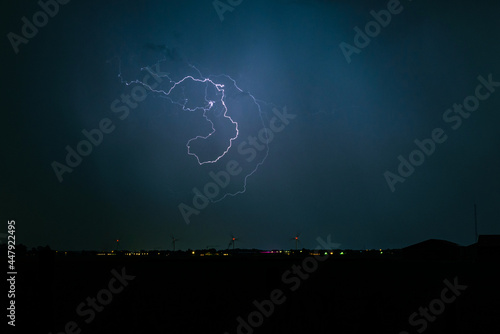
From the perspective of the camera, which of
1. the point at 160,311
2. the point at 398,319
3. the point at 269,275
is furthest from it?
the point at 160,311

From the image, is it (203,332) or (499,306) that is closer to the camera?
(203,332)

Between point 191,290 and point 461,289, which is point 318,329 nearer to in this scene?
point 191,290

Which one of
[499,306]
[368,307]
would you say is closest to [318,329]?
[368,307]

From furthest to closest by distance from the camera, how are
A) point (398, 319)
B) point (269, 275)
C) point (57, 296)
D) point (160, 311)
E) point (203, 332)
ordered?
point (57, 296)
point (160, 311)
point (398, 319)
point (203, 332)
point (269, 275)

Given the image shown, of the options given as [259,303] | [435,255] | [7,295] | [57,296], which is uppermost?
[7,295]

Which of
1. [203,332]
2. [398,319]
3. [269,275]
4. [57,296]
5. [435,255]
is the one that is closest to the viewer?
[269,275]

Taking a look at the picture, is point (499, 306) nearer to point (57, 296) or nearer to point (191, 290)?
point (191, 290)

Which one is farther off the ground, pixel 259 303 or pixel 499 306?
pixel 259 303

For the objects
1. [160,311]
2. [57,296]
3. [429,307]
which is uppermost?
[57,296]

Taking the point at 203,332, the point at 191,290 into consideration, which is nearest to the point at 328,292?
the point at 191,290
